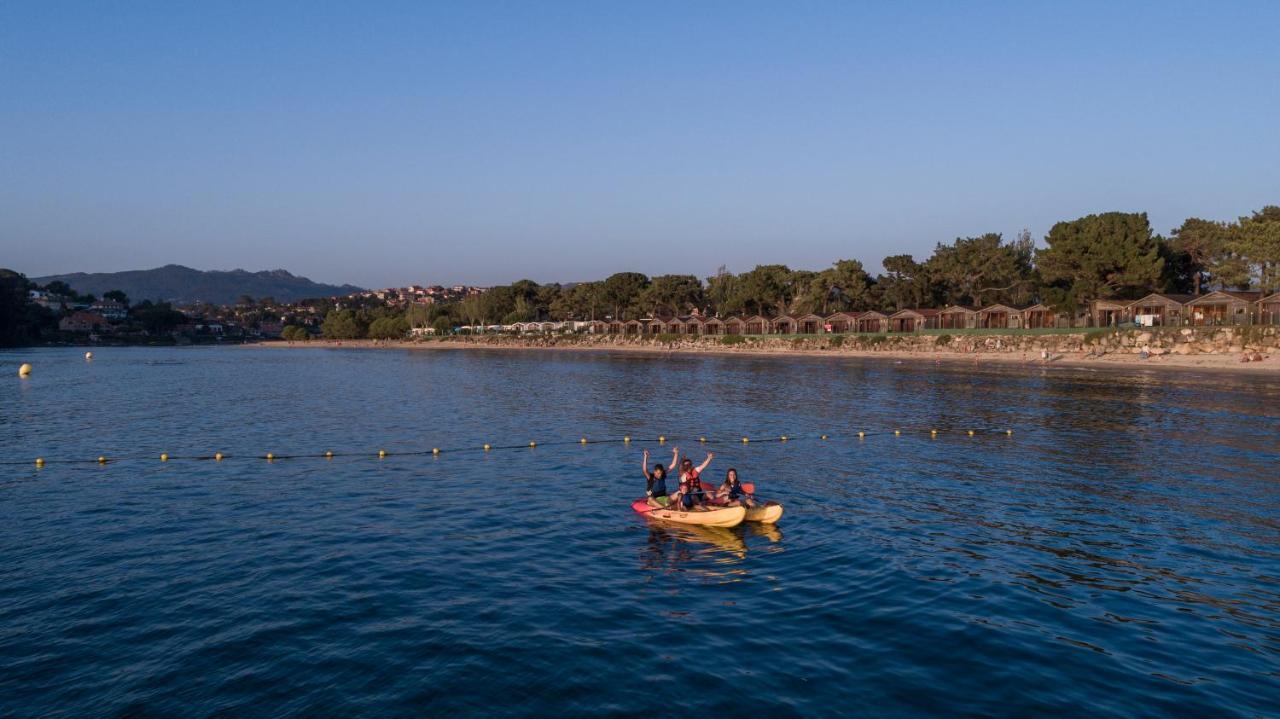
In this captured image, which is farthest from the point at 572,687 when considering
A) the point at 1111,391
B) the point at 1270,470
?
the point at 1111,391

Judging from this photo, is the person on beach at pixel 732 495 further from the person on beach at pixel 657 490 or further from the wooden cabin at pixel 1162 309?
the wooden cabin at pixel 1162 309

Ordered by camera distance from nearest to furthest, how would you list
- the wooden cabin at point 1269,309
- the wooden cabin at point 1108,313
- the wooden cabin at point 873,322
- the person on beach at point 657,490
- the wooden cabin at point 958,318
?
the person on beach at point 657,490, the wooden cabin at point 1269,309, the wooden cabin at point 1108,313, the wooden cabin at point 958,318, the wooden cabin at point 873,322

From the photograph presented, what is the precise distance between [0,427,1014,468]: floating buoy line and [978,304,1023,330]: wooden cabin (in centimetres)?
7937

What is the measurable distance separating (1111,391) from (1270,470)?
2868 centimetres

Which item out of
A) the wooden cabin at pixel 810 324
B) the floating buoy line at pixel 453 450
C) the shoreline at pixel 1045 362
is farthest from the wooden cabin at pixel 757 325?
the floating buoy line at pixel 453 450

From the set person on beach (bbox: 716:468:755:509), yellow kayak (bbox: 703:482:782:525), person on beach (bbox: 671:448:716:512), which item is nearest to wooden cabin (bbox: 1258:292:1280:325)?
yellow kayak (bbox: 703:482:782:525)

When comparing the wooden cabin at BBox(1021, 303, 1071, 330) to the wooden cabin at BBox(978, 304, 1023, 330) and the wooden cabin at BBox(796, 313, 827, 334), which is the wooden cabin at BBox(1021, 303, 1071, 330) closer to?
the wooden cabin at BBox(978, 304, 1023, 330)

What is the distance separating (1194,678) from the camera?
11.0m

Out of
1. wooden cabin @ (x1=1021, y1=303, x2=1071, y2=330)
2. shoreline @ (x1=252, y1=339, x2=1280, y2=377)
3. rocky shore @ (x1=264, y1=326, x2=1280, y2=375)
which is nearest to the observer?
shoreline @ (x1=252, y1=339, x2=1280, y2=377)

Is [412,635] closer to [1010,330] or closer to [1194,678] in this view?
[1194,678]

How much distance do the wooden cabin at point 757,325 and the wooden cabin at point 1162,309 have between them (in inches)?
2545

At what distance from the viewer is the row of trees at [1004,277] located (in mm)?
92875

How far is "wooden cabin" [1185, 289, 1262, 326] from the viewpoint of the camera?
81375 millimetres

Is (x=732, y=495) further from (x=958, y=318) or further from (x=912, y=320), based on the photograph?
(x=912, y=320)
